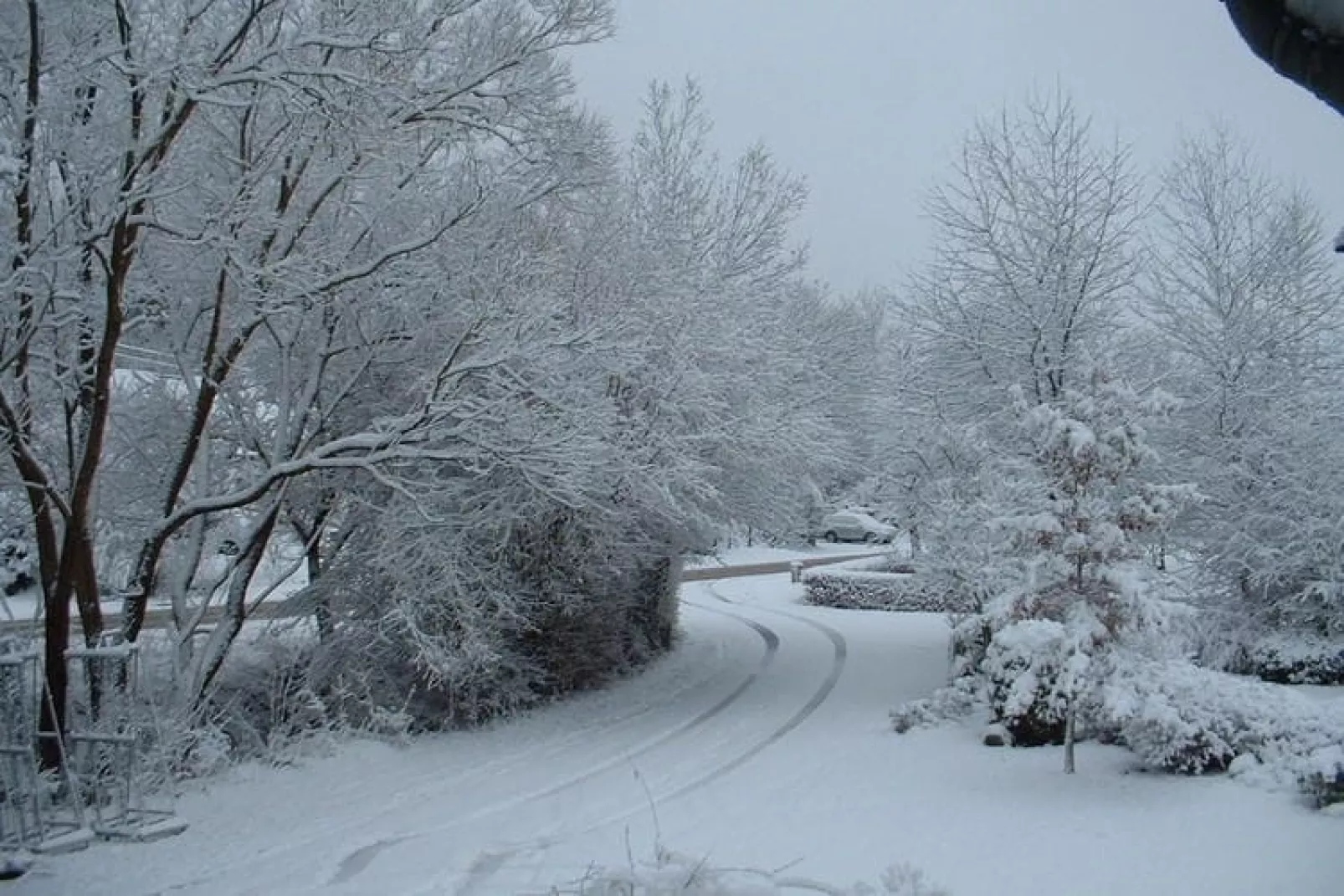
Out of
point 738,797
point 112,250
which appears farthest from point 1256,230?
point 112,250

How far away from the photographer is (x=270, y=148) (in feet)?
34.7

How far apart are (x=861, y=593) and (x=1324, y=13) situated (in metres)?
26.8

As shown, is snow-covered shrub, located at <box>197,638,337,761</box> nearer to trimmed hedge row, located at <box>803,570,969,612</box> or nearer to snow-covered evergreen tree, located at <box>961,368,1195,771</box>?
snow-covered evergreen tree, located at <box>961,368,1195,771</box>

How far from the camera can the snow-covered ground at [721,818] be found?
692 cm

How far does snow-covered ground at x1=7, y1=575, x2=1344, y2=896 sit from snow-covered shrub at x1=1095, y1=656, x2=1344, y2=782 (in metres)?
0.32

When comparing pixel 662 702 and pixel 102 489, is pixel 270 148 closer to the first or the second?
pixel 102 489

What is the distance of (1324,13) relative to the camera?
221 cm

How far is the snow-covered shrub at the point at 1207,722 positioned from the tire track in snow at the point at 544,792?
495cm

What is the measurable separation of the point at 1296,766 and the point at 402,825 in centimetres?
708

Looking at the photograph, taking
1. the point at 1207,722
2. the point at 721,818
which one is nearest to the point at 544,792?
the point at 721,818

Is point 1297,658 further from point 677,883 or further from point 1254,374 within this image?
point 677,883

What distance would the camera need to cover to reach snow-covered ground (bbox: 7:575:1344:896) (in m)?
6.92

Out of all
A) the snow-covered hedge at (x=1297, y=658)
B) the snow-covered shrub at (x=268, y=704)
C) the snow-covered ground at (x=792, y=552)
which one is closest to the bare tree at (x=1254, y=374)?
the snow-covered hedge at (x=1297, y=658)

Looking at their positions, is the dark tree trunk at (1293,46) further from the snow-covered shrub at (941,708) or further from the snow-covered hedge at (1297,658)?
the snow-covered hedge at (1297,658)
